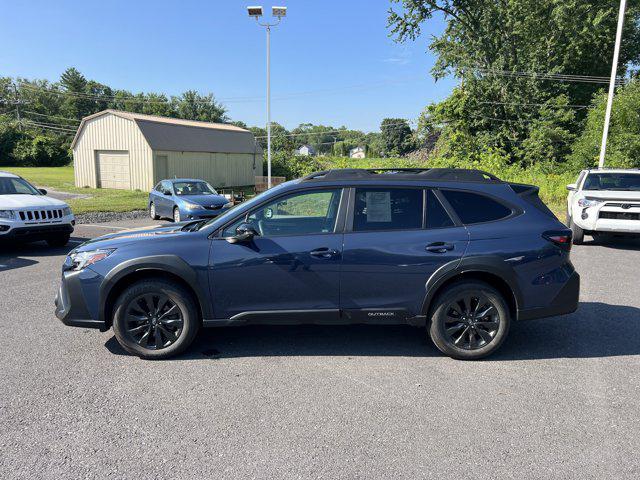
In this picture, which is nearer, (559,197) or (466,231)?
(466,231)

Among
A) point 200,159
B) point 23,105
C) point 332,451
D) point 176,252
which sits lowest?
point 332,451

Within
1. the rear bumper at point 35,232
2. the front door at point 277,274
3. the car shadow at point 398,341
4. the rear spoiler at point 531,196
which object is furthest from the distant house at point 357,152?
the front door at point 277,274

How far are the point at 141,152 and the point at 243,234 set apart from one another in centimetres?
2535

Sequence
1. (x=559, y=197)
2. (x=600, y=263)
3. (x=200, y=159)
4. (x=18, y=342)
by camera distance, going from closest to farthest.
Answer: (x=18, y=342) < (x=600, y=263) < (x=559, y=197) < (x=200, y=159)

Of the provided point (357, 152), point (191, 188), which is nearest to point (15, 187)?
point (191, 188)

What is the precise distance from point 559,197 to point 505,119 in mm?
15946

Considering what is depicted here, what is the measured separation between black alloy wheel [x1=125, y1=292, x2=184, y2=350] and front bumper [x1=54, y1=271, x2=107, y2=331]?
0.28 metres

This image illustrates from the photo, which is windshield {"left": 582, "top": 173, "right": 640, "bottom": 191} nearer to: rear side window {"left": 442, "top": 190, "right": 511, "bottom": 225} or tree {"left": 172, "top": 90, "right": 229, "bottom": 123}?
rear side window {"left": 442, "top": 190, "right": 511, "bottom": 225}

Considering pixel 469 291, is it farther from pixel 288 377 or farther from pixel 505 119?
pixel 505 119

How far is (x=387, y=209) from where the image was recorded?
4.17 metres

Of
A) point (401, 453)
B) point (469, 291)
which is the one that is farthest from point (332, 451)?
point (469, 291)

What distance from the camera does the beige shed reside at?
87.8ft

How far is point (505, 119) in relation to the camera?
30688mm

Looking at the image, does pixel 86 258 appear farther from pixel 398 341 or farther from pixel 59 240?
pixel 59 240
